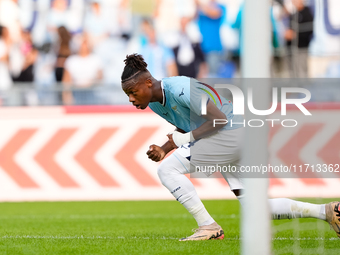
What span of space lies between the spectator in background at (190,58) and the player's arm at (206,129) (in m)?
6.81

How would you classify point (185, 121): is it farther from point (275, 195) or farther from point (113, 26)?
point (113, 26)

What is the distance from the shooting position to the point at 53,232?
275 inches

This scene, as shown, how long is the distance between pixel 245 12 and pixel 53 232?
430 cm

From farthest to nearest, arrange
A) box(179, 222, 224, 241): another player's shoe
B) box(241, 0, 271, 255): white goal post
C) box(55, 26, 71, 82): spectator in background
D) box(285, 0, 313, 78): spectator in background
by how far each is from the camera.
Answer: box(55, 26, 71, 82): spectator in background < box(285, 0, 313, 78): spectator in background < box(179, 222, 224, 241): another player's shoe < box(241, 0, 271, 255): white goal post

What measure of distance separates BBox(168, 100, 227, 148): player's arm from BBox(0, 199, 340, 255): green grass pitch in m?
1.02

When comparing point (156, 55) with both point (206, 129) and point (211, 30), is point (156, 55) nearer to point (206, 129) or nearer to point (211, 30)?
point (211, 30)

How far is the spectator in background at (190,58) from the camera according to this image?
41.6 ft

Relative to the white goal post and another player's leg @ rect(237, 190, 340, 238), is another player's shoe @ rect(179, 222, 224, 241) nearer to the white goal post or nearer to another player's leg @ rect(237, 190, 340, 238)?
another player's leg @ rect(237, 190, 340, 238)

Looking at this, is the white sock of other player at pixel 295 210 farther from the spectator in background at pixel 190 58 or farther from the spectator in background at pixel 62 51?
the spectator in background at pixel 62 51

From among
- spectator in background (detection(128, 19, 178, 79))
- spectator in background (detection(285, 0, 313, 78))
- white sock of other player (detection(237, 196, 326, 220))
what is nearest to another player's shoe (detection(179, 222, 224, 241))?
white sock of other player (detection(237, 196, 326, 220))

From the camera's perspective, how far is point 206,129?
5.78 meters

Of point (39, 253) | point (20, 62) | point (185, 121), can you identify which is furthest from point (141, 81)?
point (20, 62)

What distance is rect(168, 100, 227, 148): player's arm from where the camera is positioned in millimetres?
5668

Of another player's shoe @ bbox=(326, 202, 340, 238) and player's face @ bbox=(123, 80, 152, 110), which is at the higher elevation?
player's face @ bbox=(123, 80, 152, 110)
